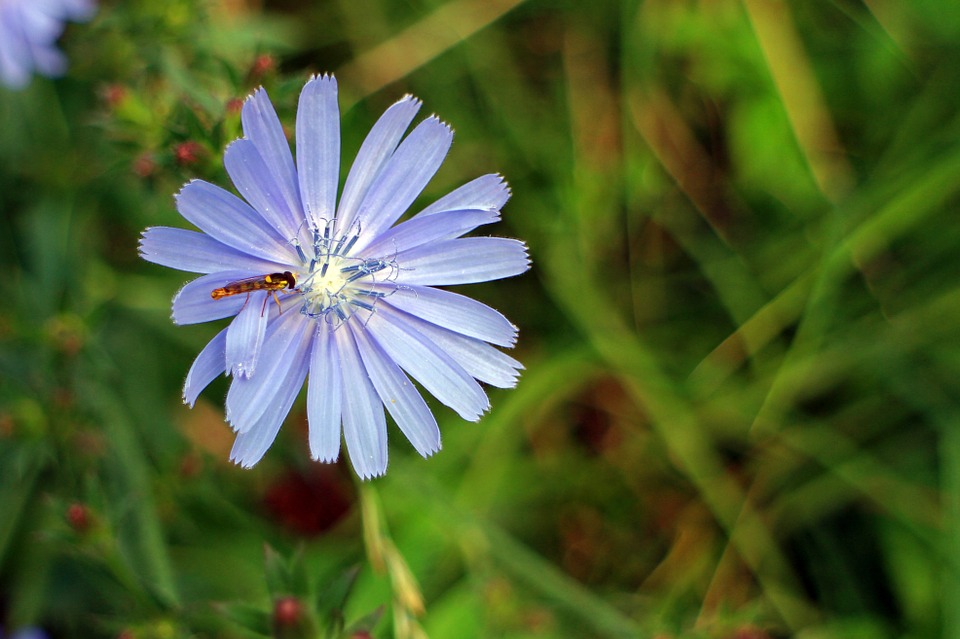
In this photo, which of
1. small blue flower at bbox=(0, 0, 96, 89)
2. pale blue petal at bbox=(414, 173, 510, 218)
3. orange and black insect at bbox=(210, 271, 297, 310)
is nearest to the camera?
orange and black insect at bbox=(210, 271, 297, 310)

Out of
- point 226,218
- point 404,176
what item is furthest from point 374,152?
point 226,218

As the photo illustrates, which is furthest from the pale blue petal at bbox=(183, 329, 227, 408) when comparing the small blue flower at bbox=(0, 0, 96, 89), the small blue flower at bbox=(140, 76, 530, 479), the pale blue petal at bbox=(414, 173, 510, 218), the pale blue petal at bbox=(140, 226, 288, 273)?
the small blue flower at bbox=(0, 0, 96, 89)

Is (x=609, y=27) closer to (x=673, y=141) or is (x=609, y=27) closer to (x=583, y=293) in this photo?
(x=673, y=141)

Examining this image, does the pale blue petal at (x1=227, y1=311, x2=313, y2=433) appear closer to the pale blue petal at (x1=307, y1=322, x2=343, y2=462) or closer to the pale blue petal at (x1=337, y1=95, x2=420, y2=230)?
the pale blue petal at (x1=307, y1=322, x2=343, y2=462)

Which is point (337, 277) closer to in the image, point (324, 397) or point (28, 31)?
point (324, 397)

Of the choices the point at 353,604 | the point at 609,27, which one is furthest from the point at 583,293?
the point at 353,604

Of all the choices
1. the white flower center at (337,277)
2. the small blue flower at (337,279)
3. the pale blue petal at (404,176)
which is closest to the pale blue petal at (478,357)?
the small blue flower at (337,279)
